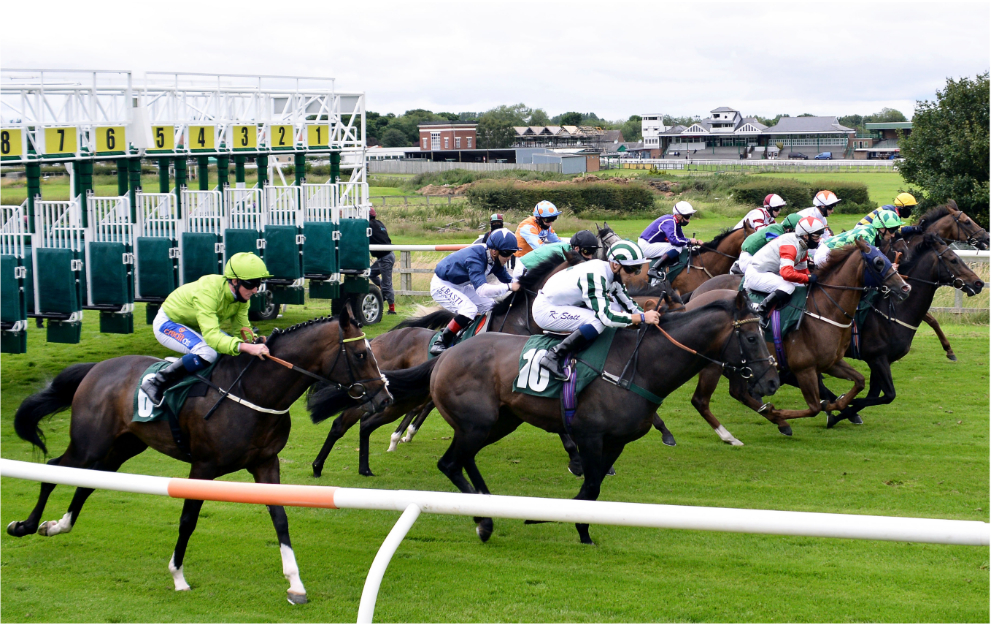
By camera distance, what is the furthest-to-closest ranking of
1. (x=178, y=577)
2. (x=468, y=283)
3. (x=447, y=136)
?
(x=447, y=136), (x=468, y=283), (x=178, y=577)

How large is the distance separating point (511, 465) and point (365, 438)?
1.06m

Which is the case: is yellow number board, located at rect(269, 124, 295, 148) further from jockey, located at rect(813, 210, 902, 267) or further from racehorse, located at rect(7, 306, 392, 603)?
racehorse, located at rect(7, 306, 392, 603)

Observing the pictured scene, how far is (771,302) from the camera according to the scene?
7438mm

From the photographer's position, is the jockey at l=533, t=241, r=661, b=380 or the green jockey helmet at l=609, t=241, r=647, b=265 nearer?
the jockey at l=533, t=241, r=661, b=380

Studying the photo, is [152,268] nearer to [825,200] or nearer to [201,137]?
[201,137]

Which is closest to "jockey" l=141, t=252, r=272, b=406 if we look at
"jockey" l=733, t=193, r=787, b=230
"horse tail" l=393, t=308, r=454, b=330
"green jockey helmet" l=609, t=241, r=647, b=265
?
"green jockey helmet" l=609, t=241, r=647, b=265

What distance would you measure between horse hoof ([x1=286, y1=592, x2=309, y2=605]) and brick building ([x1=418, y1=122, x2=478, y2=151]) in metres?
63.8

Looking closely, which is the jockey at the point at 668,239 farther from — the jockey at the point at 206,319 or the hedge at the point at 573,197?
the hedge at the point at 573,197

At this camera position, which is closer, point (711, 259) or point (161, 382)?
point (161, 382)

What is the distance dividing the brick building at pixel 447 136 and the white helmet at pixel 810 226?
60373 millimetres

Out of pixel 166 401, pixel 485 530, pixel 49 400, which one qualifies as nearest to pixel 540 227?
pixel 485 530

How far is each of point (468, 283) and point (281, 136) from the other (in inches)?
247

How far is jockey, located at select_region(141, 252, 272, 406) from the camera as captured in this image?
15.4 ft

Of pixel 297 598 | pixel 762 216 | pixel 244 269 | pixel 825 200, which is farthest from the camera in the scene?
pixel 762 216
